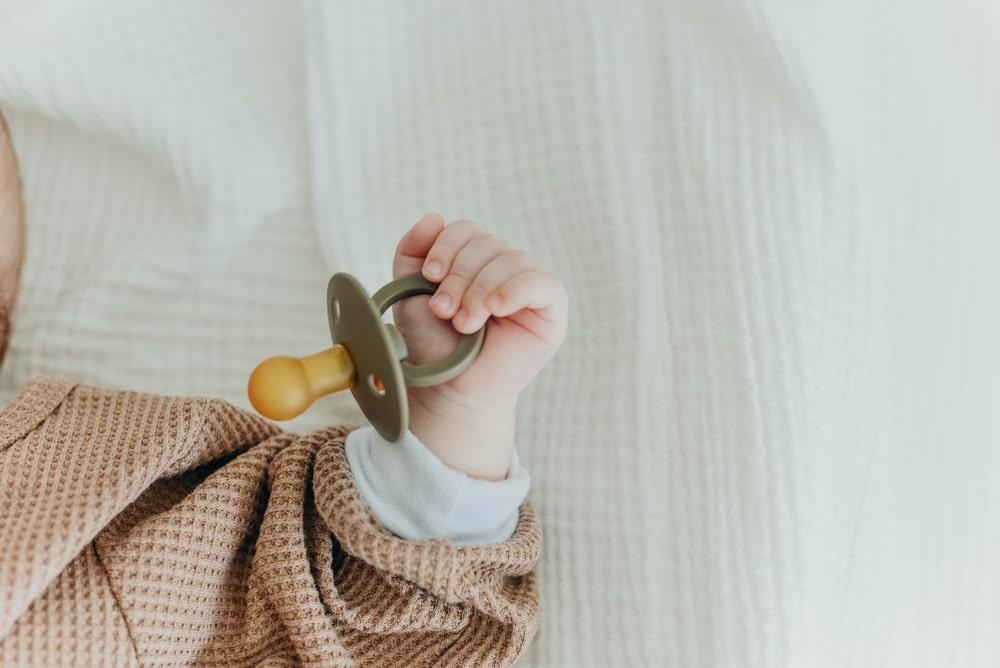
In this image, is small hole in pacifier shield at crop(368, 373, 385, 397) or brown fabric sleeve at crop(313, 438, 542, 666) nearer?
small hole in pacifier shield at crop(368, 373, 385, 397)

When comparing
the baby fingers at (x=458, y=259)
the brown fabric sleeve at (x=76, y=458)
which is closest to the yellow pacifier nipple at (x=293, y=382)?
the baby fingers at (x=458, y=259)

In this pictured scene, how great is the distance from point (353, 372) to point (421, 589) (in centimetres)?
21

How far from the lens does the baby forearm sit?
73cm

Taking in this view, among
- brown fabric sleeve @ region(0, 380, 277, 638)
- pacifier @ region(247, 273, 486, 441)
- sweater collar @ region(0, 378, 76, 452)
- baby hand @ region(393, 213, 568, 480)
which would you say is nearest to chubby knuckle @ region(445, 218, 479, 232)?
baby hand @ region(393, 213, 568, 480)

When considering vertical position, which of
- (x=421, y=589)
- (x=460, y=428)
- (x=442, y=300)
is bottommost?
(x=421, y=589)

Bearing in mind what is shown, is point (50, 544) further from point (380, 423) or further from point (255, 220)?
point (255, 220)

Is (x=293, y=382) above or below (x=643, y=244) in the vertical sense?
below

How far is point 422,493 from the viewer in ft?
2.39

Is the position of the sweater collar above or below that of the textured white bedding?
below

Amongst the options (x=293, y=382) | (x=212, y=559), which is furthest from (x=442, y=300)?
(x=212, y=559)

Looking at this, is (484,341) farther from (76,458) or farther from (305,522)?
(76,458)

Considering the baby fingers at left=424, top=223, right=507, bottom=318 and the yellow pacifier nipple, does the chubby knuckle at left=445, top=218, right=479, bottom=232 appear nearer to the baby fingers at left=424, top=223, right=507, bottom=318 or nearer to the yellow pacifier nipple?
the baby fingers at left=424, top=223, right=507, bottom=318

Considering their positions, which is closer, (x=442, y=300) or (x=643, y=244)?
(x=442, y=300)

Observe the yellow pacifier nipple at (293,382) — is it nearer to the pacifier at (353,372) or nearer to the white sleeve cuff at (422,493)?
the pacifier at (353,372)
